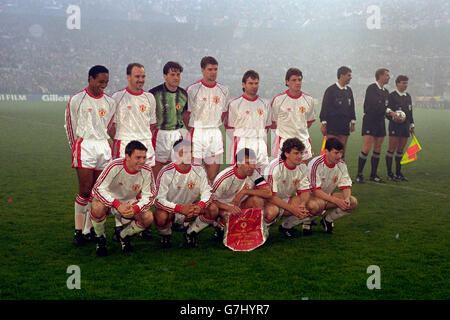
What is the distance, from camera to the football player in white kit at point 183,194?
478 cm

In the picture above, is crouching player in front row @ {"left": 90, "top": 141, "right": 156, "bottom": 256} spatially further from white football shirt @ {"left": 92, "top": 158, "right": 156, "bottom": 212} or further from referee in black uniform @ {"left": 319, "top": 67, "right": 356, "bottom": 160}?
referee in black uniform @ {"left": 319, "top": 67, "right": 356, "bottom": 160}

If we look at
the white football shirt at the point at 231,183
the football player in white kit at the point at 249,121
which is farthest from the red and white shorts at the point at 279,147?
the white football shirt at the point at 231,183

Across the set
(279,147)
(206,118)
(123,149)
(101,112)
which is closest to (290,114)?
(279,147)

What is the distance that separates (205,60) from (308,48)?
39.9 meters

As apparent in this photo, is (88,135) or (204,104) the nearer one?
(88,135)

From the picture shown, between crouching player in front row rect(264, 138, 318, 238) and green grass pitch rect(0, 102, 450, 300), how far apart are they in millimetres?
249

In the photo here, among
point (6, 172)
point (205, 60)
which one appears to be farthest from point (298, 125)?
point (6, 172)

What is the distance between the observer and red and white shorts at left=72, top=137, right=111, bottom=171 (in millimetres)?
4973

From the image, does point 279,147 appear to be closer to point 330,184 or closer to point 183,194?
point 330,184

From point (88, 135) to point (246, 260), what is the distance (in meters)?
2.08

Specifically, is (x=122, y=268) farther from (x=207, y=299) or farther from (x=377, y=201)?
(x=377, y=201)

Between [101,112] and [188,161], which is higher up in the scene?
[101,112]

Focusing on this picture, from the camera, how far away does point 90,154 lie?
16.4ft

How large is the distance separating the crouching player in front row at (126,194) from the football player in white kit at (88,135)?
41 centimetres
